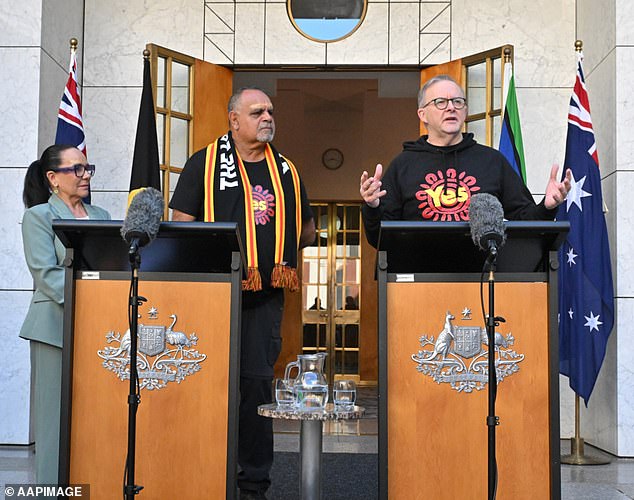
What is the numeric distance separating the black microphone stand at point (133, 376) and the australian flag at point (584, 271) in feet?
11.8

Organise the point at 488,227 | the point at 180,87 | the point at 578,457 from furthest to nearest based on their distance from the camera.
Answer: the point at 180,87 < the point at 578,457 < the point at 488,227

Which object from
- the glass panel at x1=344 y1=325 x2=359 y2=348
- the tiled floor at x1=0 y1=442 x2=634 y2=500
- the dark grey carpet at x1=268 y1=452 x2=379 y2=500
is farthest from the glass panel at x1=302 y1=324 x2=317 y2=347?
the dark grey carpet at x1=268 y1=452 x2=379 y2=500

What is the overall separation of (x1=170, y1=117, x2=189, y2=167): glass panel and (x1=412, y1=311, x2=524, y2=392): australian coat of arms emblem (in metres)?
3.89

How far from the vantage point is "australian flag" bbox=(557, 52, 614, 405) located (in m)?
5.43

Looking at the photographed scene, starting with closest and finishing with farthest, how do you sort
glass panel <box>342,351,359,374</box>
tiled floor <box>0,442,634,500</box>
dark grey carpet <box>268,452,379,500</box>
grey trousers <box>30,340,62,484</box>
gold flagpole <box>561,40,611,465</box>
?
grey trousers <box>30,340,62,484</box> → dark grey carpet <box>268,452,379,500</box> → tiled floor <box>0,442,634,500</box> → gold flagpole <box>561,40,611,465</box> → glass panel <box>342,351,359,374</box>

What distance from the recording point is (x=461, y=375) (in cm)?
267

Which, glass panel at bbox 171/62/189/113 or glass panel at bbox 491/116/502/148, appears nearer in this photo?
glass panel at bbox 491/116/502/148

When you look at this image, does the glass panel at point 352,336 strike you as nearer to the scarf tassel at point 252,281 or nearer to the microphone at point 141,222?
the scarf tassel at point 252,281

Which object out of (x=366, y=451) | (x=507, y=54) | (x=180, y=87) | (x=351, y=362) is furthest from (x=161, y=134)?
(x=351, y=362)

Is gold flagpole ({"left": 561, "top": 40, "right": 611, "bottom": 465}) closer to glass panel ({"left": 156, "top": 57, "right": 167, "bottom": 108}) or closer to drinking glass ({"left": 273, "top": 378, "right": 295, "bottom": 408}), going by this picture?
drinking glass ({"left": 273, "top": 378, "right": 295, "bottom": 408})

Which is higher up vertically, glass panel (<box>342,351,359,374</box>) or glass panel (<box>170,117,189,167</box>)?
glass panel (<box>170,117,189,167</box>)

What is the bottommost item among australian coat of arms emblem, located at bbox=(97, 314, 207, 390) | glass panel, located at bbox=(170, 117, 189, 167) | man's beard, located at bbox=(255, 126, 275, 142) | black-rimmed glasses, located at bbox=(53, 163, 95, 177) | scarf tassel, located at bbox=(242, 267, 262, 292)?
australian coat of arms emblem, located at bbox=(97, 314, 207, 390)

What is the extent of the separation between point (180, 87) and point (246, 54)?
550 mm

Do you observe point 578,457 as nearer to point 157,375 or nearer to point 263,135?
point 263,135
